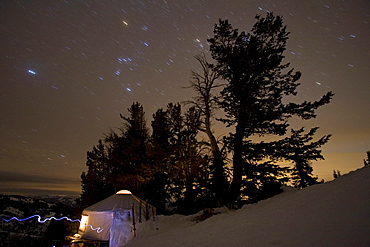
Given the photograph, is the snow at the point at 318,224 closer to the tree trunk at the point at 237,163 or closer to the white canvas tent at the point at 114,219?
the tree trunk at the point at 237,163

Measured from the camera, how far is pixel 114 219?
41.1 ft

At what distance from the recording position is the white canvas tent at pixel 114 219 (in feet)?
38.2

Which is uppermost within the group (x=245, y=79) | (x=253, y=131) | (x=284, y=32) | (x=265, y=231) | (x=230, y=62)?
(x=284, y=32)

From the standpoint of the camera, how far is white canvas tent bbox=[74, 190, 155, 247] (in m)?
11.7

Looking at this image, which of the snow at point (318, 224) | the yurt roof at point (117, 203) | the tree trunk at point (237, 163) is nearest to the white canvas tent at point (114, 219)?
the yurt roof at point (117, 203)

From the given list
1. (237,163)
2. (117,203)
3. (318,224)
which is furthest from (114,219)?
(318,224)

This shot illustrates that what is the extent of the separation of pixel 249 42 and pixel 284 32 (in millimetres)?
2223

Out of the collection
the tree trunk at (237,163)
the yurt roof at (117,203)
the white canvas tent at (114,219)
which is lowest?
the white canvas tent at (114,219)

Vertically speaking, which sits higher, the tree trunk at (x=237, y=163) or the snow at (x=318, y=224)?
the tree trunk at (x=237, y=163)

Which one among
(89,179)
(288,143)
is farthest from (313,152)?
(89,179)

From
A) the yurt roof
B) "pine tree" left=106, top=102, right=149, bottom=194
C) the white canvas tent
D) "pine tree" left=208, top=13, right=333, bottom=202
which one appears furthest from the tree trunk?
"pine tree" left=106, top=102, right=149, bottom=194

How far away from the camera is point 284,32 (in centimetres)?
1223

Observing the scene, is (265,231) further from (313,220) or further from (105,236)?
(105,236)

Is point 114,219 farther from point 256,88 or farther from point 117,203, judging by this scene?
point 256,88
